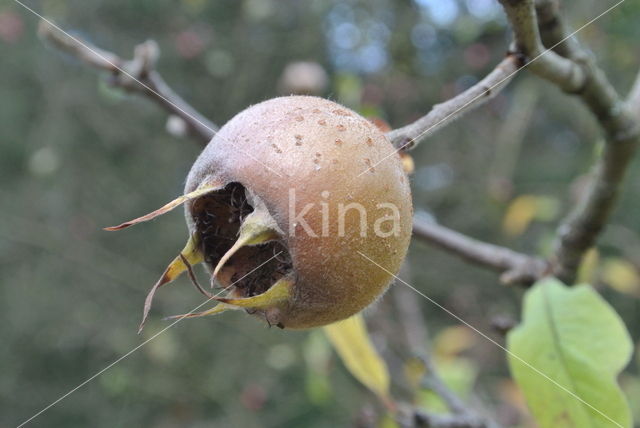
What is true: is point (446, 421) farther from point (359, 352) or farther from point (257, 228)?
point (257, 228)

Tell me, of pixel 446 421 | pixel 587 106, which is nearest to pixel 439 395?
pixel 446 421

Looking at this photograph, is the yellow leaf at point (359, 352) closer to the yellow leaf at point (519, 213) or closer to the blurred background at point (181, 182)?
the yellow leaf at point (519, 213)

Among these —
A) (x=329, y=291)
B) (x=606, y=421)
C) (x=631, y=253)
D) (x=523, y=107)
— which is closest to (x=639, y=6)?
(x=523, y=107)

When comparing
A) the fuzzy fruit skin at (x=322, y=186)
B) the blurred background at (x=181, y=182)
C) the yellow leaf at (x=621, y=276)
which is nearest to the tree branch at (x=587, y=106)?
the fuzzy fruit skin at (x=322, y=186)

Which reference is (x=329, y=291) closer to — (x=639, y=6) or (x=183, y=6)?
(x=639, y=6)

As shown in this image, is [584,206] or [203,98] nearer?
[584,206]
